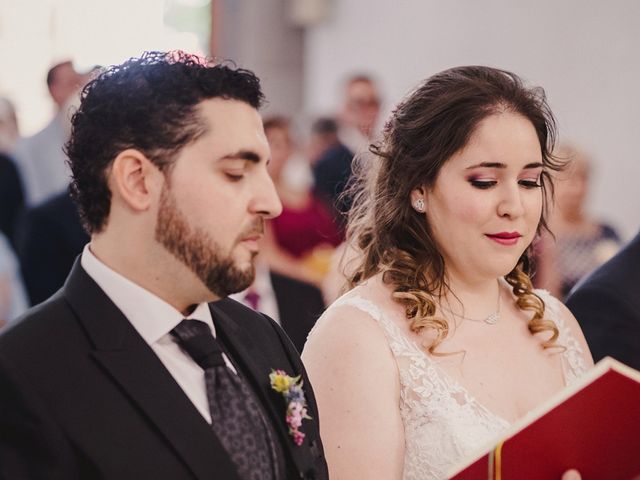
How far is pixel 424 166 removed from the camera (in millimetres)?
2605

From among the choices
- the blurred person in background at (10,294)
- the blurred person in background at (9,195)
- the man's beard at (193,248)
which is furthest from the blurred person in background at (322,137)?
the man's beard at (193,248)

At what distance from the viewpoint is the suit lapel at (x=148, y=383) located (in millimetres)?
1693

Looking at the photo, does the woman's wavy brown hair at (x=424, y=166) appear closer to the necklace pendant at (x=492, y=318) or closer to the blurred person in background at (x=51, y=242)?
the necklace pendant at (x=492, y=318)

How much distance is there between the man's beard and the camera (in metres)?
1.74

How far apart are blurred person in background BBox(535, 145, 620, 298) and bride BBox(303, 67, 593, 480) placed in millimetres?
3165

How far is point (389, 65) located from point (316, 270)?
4.36 m

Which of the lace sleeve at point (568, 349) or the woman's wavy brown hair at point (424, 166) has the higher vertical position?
the woman's wavy brown hair at point (424, 166)

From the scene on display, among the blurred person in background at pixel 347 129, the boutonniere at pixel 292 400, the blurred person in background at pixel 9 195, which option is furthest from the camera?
the blurred person in background at pixel 347 129

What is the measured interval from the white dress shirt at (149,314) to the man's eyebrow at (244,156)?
0.79 ft

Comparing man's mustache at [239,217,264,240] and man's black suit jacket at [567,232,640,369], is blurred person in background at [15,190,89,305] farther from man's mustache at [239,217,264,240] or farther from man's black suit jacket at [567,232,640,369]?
man's mustache at [239,217,264,240]

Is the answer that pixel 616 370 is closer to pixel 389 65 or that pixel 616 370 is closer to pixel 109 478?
pixel 109 478

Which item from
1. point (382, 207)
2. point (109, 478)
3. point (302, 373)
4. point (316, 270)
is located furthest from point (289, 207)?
point (109, 478)

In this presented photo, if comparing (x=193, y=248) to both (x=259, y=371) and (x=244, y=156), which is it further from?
(x=259, y=371)

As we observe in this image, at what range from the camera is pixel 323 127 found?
25.3 feet
